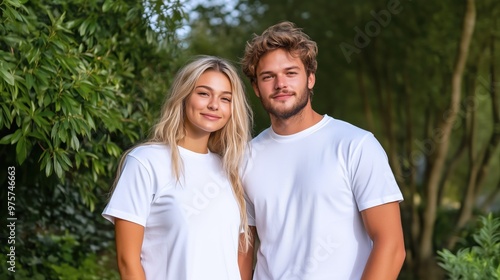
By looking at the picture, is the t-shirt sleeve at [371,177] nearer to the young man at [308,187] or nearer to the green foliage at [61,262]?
the young man at [308,187]

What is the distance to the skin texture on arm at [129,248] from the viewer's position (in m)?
3.47

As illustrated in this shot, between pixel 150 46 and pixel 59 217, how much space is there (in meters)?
1.77

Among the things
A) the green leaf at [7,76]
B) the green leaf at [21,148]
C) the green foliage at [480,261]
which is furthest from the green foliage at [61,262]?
the green foliage at [480,261]

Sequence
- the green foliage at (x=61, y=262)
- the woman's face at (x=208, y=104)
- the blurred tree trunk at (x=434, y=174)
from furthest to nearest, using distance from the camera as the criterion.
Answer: the blurred tree trunk at (x=434, y=174)
the green foliage at (x=61, y=262)
the woman's face at (x=208, y=104)

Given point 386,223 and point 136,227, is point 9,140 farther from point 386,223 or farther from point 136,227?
point 386,223

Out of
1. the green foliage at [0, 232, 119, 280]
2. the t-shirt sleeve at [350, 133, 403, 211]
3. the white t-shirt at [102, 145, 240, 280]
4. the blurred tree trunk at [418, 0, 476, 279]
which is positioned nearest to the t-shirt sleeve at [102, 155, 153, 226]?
the white t-shirt at [102, 145, 240, 280]

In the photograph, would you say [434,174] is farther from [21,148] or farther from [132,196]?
[132,196]

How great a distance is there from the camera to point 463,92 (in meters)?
18.7

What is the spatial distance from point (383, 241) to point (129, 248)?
118 cm

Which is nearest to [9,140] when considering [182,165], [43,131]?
[43,131]

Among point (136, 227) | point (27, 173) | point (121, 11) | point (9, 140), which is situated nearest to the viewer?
point (136, 227)

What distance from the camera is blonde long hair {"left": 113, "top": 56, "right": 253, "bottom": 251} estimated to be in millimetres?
3885

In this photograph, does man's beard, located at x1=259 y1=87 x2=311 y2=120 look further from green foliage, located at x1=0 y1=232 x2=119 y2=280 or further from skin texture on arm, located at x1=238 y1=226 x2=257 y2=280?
green foliage, located at x1=0 y1=232 x2=119 y2=280

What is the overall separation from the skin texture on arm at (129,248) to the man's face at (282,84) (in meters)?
0.95
